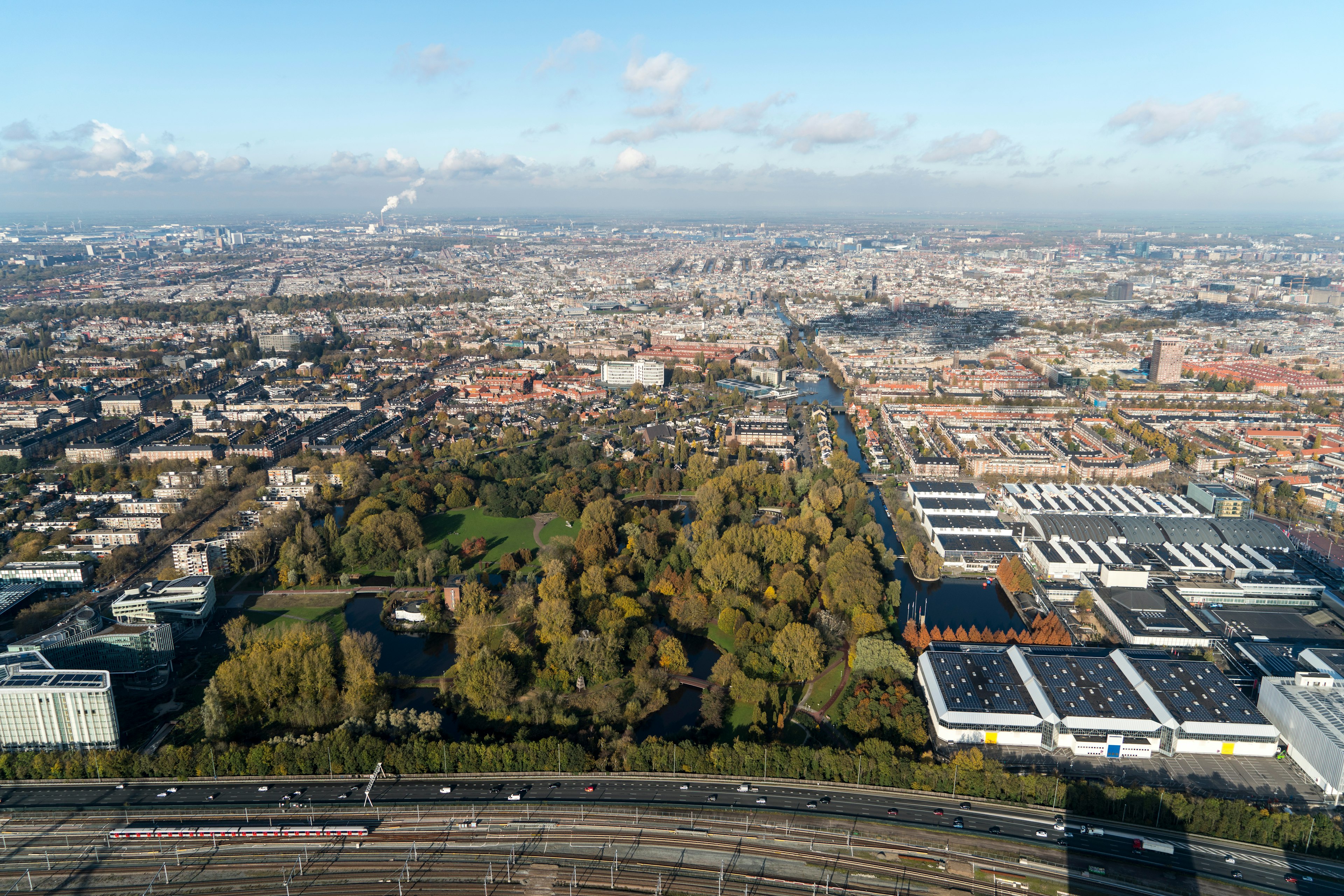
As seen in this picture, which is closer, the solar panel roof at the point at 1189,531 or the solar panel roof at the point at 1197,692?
the solar panel roof at the point at 1197,692

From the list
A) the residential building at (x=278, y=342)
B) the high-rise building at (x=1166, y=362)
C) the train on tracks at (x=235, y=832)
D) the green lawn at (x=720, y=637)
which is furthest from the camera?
the residential building at (x=278, y=342)

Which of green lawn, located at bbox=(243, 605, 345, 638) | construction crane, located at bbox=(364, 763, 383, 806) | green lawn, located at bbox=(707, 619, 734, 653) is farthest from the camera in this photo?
green lawn, located at bbox=(243, 605, 345, 638)

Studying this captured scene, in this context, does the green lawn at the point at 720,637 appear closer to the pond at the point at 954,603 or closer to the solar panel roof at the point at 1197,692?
the pond at the point at 954,603

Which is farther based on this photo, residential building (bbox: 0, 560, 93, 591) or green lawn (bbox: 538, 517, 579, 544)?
green lawn (bbox: 538, 517, 579, 544)

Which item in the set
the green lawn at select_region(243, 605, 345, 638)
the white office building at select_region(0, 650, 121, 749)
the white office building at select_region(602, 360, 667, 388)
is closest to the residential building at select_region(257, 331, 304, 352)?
the white office building at select_region(602, 360, 667, 388)

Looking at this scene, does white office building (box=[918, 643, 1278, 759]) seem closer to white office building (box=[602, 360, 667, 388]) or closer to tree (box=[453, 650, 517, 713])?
tree (box=[453, 650, 517, 713])

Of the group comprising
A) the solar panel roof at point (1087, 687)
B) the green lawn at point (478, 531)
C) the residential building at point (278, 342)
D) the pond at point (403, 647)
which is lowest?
the pond at point (403, 647)

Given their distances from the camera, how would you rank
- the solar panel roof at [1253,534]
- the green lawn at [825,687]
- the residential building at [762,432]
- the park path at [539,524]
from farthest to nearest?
the residential building at [762,432], the park path at [539,524], the solar panel roof at [1253,534], the green lawn at [825,687]

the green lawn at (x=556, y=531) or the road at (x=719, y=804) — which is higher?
the green lawn at (x=556, y=531)

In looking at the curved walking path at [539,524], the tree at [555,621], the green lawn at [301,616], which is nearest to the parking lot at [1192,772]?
the tree at [555,621]
